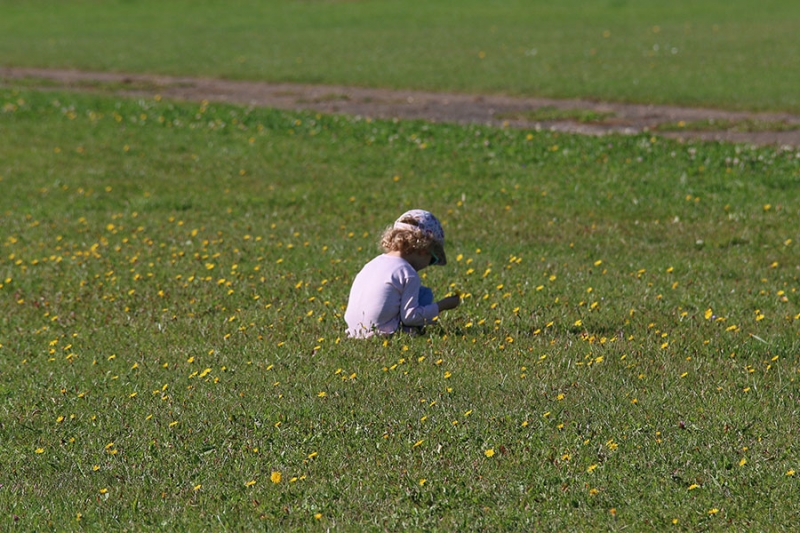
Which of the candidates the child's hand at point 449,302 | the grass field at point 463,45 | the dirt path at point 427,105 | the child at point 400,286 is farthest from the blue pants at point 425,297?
the grass field at point 463,45

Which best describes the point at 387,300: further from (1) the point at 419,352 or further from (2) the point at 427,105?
(2) the point at 427,105

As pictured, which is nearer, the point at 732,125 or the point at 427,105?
the point at 732,125

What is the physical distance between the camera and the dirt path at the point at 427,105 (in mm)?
15438

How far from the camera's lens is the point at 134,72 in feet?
83.1

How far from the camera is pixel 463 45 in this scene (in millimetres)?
28438

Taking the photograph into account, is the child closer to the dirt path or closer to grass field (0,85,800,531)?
grass field (0,85,800,531)

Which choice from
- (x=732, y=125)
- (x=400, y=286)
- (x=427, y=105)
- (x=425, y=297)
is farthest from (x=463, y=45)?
(x=400, y=286)

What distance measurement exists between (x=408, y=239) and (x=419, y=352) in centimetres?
77

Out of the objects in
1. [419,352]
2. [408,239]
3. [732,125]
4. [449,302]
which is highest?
[408,239]

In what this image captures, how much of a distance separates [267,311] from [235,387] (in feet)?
5.66

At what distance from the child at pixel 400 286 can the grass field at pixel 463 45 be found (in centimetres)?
1127

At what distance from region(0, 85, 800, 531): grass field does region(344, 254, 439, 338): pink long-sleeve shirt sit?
19 cm

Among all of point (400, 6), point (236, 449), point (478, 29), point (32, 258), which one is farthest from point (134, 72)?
point (236, 449)

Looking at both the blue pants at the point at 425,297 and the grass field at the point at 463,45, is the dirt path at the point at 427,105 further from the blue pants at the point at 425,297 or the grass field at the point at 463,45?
the blue pants at the point at 425,297
